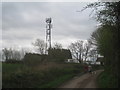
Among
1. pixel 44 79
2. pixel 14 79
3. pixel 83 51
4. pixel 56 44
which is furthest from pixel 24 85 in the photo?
pixel 83 51

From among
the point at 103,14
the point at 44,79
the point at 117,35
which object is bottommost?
the point at 44,79

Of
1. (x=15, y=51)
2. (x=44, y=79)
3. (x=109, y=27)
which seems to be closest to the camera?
(x=109, y=27)

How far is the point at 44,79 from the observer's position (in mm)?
23812

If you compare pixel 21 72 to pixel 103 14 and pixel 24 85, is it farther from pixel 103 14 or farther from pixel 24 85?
pixel 103 14

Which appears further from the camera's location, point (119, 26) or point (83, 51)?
point (83, 51)

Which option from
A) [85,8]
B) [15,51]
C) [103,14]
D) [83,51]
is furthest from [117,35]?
[15,51]

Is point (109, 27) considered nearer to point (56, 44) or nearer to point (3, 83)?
point (3, 83)

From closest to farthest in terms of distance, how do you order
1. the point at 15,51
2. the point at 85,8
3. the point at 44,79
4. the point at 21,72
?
the point at 85,8
the point at 21,72
the point at 44,79
the point at 15,51

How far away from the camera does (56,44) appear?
64.7 metres

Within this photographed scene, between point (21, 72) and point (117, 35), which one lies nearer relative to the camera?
point (117, 35)

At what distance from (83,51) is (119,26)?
60710 millimetres

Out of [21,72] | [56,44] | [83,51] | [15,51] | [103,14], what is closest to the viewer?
[103,14]

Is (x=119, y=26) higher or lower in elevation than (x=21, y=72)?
higher

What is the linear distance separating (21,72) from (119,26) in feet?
29.9
